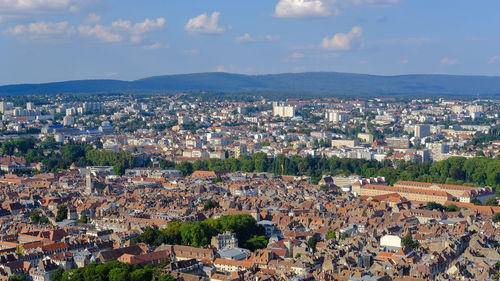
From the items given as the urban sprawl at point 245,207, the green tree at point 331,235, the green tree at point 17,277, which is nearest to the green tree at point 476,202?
the urban sprawl at point 245,207

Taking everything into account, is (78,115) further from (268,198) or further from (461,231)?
(461,231)

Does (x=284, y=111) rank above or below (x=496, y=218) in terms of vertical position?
below

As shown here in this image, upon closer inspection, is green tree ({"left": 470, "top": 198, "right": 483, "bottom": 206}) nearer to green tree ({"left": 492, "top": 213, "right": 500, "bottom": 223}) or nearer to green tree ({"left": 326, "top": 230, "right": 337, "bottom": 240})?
green tree ({"left": 492, "top": 213, "right": 500, "bottom": 223})

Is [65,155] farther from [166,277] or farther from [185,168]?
[166,277]

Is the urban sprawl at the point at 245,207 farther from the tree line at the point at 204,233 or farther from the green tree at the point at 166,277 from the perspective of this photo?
the green tree at the point at 166,277

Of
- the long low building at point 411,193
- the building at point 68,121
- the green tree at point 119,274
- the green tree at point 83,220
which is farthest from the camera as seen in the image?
the building at point 68,121

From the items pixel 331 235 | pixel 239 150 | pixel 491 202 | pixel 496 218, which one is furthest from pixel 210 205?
pixel 239 150

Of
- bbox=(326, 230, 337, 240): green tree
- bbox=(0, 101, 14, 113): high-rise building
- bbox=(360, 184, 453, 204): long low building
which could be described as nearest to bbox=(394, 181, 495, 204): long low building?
bbox=(360, 184, 453, 204): long low building

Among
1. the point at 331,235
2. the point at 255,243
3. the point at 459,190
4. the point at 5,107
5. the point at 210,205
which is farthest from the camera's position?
the point at 5,107

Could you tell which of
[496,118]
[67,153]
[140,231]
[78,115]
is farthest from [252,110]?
[140,231]
